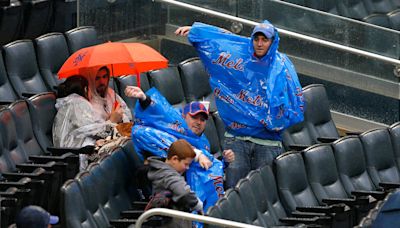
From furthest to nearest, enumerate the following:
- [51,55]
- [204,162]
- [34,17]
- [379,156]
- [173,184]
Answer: [34,17] < [51,55] < [379,156] < [204,162] < [173,184]

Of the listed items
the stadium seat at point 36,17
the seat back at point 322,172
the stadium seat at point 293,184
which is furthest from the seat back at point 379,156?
the stadium seat at point 36,17

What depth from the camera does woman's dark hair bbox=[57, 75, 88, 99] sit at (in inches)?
271

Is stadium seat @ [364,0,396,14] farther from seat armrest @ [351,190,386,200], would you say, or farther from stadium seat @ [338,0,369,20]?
seat armrest @ [351,190,386,200]

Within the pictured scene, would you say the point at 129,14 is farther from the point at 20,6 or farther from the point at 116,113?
the point at 116,113

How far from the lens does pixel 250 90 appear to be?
6922 millimetres

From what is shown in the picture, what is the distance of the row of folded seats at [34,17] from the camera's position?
8.17 meters

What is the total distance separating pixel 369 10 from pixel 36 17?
199 cm

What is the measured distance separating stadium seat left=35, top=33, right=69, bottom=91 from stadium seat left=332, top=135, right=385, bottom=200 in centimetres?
145

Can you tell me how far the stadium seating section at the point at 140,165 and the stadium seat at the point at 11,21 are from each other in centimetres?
58

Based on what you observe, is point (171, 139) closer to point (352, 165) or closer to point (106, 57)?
point (106, 57)

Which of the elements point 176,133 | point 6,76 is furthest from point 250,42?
point 6,76

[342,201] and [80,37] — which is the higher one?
[80,37]

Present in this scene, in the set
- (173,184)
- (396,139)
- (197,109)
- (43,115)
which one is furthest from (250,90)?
(173,184)

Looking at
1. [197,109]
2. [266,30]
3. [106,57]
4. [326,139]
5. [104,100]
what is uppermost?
[266,30]
